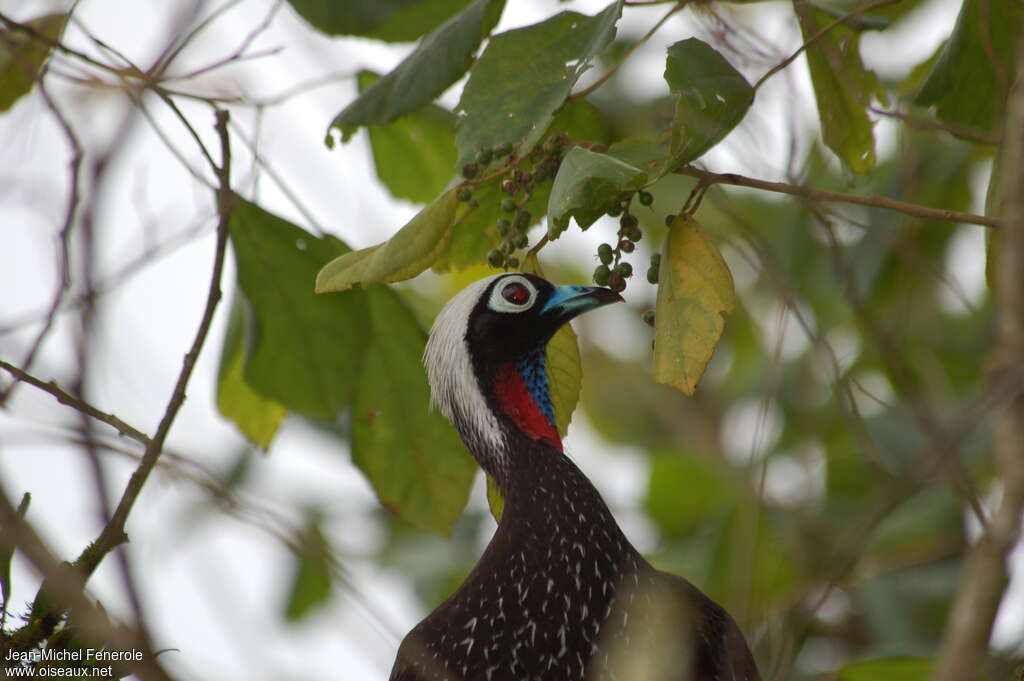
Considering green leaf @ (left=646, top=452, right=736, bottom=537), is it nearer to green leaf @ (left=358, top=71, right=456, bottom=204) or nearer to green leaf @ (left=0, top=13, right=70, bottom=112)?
green leaf @ (left=358, top=71, right=456, bottom=204)

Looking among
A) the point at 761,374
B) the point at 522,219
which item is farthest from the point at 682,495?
Answer: the point at 522,219

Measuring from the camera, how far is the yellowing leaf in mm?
3211

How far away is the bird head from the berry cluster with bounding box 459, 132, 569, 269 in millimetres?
566

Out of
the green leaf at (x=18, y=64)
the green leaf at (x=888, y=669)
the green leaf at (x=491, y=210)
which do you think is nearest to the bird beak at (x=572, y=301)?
the green leaf at (x=491, y=210)

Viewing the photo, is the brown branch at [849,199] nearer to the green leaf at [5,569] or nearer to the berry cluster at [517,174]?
the berry cluster at [517,174]

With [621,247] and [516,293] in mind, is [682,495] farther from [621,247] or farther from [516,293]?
[621,247]

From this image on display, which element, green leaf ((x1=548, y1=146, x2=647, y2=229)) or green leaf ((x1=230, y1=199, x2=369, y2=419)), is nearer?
green leaf ((x1=548, y1=146, x2=647, y2=229))

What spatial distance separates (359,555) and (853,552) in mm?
5522

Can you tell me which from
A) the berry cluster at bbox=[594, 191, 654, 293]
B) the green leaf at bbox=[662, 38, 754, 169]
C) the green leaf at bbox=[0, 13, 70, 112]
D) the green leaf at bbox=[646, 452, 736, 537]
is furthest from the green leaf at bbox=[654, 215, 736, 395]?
the green leaf at bbox=[646, 452, 736, 537]

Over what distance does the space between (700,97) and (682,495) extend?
4.23 metres

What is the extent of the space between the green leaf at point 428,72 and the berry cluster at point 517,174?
0.87 ft

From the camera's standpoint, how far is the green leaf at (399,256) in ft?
8.21

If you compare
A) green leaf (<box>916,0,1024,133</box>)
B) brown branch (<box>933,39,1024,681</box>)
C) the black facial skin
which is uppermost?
the black facial skin

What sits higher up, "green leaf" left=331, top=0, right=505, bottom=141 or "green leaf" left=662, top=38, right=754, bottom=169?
"green leaf" left=331, top=0, right=505, bottom=141
